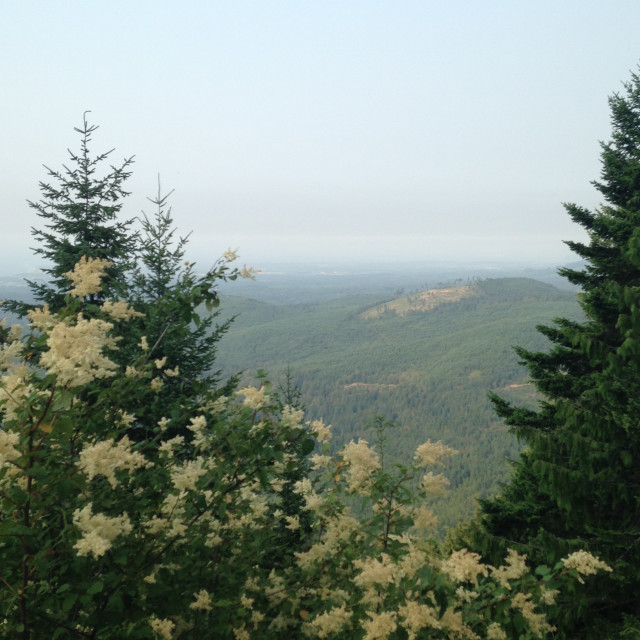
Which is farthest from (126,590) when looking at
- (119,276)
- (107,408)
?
(119,276)

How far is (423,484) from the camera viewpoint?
370cm

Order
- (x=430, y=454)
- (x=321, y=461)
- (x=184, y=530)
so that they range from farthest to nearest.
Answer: (x=321, y=461)
(x=430, y=454)
(x=184, y=530)

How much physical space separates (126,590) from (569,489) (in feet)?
33.9

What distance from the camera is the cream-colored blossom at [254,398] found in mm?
3223

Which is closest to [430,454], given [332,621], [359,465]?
[359,465]

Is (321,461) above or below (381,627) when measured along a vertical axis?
above

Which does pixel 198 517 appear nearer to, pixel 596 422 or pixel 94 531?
pixel 94 531

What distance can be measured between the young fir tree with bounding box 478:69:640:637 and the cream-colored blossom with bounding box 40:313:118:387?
32.7 ft

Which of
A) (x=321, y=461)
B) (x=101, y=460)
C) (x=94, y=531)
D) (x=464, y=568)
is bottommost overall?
(x=464, y=568)

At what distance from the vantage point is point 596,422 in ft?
30.4

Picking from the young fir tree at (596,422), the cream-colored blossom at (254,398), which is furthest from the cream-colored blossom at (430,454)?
the young fir tree at (596,422)

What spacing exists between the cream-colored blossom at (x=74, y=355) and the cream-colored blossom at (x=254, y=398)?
49.2 inches

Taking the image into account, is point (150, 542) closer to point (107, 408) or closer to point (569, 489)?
point (107, 408)

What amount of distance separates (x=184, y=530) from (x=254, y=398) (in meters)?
1.03
